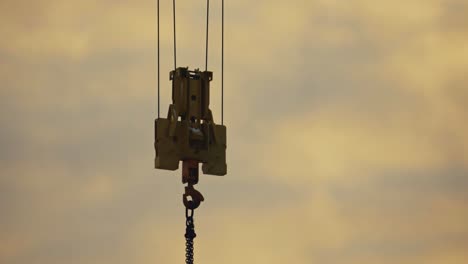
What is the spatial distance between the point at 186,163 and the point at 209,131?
1.89 m

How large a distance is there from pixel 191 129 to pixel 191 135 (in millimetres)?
408

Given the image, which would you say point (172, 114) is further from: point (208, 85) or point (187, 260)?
point (187, 260)

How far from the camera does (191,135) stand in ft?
286

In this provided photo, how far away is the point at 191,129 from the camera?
87375mm

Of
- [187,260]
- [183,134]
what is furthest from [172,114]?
[187,260]

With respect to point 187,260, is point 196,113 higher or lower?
higher

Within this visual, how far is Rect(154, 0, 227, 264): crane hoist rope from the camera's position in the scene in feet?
284

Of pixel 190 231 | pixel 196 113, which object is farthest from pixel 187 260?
pixel 196 113

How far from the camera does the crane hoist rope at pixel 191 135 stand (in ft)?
284

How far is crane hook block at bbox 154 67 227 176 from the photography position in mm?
86688

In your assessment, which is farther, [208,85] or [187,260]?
[208,85]

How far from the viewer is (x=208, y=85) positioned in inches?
3465

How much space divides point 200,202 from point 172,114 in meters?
4.04

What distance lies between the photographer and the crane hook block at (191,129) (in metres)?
86.7
